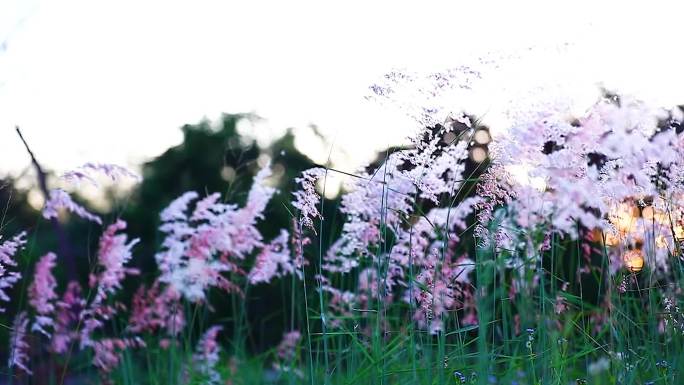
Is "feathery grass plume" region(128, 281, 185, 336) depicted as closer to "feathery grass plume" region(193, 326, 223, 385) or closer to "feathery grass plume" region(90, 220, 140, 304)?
"feathery grass plume" region(193, 326, 223, 385)

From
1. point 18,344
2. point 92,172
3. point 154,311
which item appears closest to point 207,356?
point 154,311

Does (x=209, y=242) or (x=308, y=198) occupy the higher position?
(x=209, y=242)

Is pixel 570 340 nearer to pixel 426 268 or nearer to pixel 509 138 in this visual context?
pixel 426 268

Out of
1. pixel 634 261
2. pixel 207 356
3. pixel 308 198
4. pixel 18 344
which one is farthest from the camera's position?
pixel 207 356

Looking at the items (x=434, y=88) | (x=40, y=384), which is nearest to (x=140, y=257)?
(x=40, y=384)

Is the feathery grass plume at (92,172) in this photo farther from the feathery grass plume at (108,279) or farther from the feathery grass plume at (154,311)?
the feathery grass plume at (154,311)

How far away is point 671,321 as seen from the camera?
3.02 m

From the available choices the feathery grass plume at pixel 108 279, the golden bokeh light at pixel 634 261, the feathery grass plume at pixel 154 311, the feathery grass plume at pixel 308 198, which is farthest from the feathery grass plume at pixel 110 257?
the golden bokeh light at pixel 634 261

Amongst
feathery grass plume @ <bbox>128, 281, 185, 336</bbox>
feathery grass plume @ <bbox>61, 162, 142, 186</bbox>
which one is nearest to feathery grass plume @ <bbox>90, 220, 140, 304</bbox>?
feathery grass plume @ <bbox>128, 281, 185, 336</bbox>

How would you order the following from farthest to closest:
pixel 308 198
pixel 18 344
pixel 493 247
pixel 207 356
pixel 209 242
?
pixel 207 356 < pixel 18 344 < pixel 209 242 < pixel 308 198 < pixel 493 247

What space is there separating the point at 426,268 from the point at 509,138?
1.76 ft

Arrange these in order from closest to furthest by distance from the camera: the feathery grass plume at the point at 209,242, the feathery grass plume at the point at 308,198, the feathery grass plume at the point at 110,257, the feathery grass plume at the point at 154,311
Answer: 1. the feathery grass plume at the point at 308,198
2. the feathery grass plume at the point at 110,257
3. the feathery grass plume at the point at 209,242
4. the feathery grass plume at the point at 154,311

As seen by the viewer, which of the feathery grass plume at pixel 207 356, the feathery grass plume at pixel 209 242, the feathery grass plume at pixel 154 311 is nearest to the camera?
the feathery grass plume at pixel 209 242

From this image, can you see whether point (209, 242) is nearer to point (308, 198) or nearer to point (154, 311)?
point (154, 311)
